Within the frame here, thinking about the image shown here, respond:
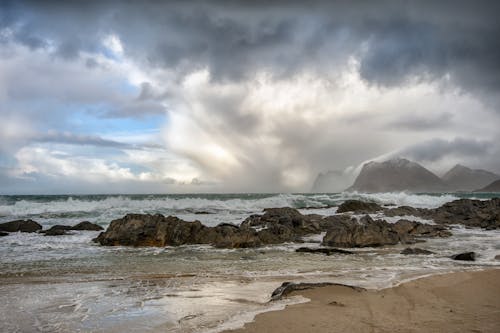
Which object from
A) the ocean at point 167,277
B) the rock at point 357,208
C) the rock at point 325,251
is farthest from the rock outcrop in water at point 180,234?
the rock at point 357,208

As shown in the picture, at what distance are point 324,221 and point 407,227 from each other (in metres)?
4.43

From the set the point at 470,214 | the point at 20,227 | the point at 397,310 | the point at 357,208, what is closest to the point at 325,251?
the point at 397,310

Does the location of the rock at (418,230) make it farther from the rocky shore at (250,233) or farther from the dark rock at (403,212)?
the dark rock at (403,212)

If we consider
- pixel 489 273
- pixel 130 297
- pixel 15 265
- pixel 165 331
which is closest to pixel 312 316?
pixel 165 331

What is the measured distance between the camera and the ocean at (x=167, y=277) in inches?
243

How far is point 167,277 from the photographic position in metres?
9.87

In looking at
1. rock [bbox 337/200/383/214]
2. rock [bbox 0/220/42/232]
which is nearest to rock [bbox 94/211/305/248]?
rock [bbox 0/220/42/232]

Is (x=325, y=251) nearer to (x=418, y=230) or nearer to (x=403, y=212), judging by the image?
(x=418, y=230)

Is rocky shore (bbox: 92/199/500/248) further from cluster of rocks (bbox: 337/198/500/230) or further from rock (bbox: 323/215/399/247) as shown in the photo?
cluster of rocks (bbox: 337/198/500/230)

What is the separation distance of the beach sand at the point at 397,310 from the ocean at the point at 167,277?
20.4 inches

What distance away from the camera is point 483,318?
18.9 feet

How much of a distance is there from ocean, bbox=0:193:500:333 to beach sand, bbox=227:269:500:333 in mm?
519

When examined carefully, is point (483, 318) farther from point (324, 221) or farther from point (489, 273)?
point (324, 221)

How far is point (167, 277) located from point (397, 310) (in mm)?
5708
